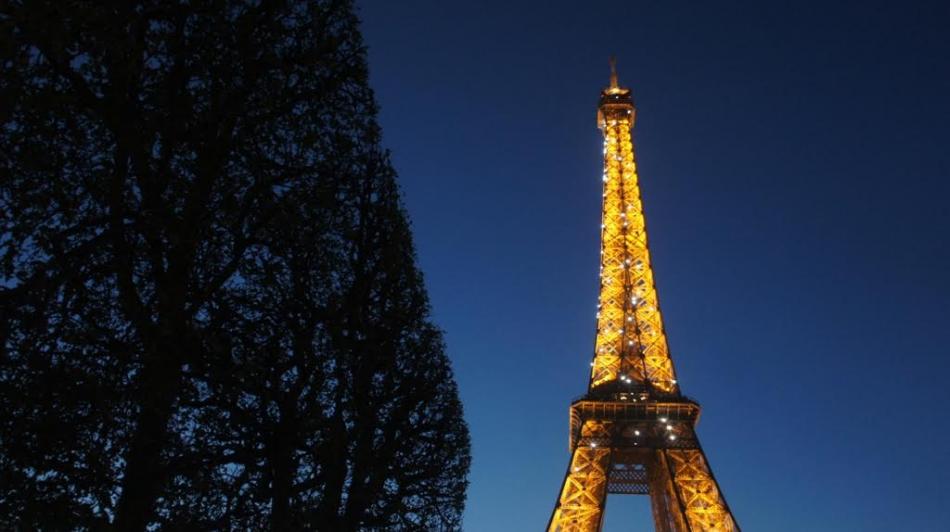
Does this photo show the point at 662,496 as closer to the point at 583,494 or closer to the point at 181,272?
the point at 583,494

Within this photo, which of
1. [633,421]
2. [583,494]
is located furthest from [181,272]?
[633,421]

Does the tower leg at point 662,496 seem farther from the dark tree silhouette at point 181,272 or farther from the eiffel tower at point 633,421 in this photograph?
the dark tree silhouette at point 181,272

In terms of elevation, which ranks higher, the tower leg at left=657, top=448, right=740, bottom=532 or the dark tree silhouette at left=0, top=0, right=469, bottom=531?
the tower leg at left=657, top=448, right=740, bottom=532

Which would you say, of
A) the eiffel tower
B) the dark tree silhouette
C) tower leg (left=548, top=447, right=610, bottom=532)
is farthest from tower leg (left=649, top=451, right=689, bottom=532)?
the dark tree silhouette

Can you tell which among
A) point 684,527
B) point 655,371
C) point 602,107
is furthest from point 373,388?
point 602,107

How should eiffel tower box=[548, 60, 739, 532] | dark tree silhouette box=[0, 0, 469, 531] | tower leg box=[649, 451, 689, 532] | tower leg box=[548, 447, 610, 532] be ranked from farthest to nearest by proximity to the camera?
tower leg box=[649, 451, 689, 532] → eiffel tower box=[548, 60, 739, 532] → tower leg box=[548, 447, 610, 532] → dark tree silhouette box=[0, 0, 469, 531]

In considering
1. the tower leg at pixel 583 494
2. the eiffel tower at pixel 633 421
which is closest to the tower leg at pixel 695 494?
the eiffel tower at pixel 633 421

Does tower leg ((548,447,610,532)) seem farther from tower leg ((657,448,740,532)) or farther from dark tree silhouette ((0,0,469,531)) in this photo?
dark tree silhouette ((0,0,469,531))
